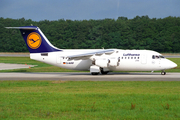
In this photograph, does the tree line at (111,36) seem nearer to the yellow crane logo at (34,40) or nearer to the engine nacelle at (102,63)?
the yellow crane logo at (34,40)

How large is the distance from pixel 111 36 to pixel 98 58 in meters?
72.1

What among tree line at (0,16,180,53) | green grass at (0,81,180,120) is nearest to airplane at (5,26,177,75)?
green grass at (0,81,180,120)

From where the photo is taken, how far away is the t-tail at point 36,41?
3186cm

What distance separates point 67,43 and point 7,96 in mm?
83685

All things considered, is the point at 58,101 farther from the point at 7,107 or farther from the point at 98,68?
the point at 98,68

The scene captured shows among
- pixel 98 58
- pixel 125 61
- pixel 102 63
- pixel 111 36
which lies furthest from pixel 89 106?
pixel 111 36

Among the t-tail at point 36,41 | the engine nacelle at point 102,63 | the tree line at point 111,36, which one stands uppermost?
the tree line at point 111,36

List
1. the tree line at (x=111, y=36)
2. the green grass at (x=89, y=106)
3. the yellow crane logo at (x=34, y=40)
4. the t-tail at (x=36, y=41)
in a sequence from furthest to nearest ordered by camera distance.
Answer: the tree line at (x=111, y=36) → the yellow crane logo at (x=34, y=40) → the t-tail at (x=36, y=41) → the green grass at (x=89, y=106)

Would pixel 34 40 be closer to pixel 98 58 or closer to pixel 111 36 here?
pixel 98 58

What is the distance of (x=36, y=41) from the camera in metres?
32.0

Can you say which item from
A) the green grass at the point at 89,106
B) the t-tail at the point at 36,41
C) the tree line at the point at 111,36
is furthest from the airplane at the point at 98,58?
the tree line at the point at 111,36

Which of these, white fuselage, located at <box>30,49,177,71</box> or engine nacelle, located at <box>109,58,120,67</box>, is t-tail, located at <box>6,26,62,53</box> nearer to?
white fuselage, located at <box>30,49,177,71</box>

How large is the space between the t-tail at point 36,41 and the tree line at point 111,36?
61608 millimetres

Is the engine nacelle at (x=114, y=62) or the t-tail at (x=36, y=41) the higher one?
the t-tail at (x=36, y=41)
